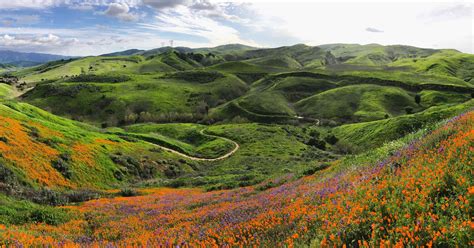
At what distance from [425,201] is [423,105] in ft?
500

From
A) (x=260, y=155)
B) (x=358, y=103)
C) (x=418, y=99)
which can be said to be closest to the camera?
(x=260, y=155)

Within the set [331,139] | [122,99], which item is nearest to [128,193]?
[331,139]

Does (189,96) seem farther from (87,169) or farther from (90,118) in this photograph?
(87,169)

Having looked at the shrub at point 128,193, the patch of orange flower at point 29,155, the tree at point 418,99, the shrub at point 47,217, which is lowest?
the shrub at point 128,193

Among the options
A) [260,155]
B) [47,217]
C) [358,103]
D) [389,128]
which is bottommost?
[260,155]

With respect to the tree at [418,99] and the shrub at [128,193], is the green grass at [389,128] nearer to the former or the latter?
the shrub at [128,193]

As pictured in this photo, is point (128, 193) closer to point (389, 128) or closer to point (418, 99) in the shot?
point (389, 128)

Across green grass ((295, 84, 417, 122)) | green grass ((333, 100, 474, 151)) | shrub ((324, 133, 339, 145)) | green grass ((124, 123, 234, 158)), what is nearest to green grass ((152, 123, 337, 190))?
green grass ((124, 123, 234, 158))

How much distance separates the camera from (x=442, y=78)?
571 ft

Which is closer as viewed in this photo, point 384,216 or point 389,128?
point 384,216

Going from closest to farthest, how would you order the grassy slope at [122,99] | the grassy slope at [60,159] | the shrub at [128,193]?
1. the shrub at [128,193]
2. the grassy slope at [60,159]
3. the grassy slope at [122,99]

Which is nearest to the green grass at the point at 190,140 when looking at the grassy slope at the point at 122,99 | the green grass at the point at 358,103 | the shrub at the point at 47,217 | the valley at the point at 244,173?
the valley at the point at 244,173

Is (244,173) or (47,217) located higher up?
(47,217)

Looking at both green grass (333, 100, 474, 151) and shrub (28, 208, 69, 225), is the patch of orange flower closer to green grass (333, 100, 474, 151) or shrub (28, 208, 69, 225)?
shrub (28, 208, 69, 225)
